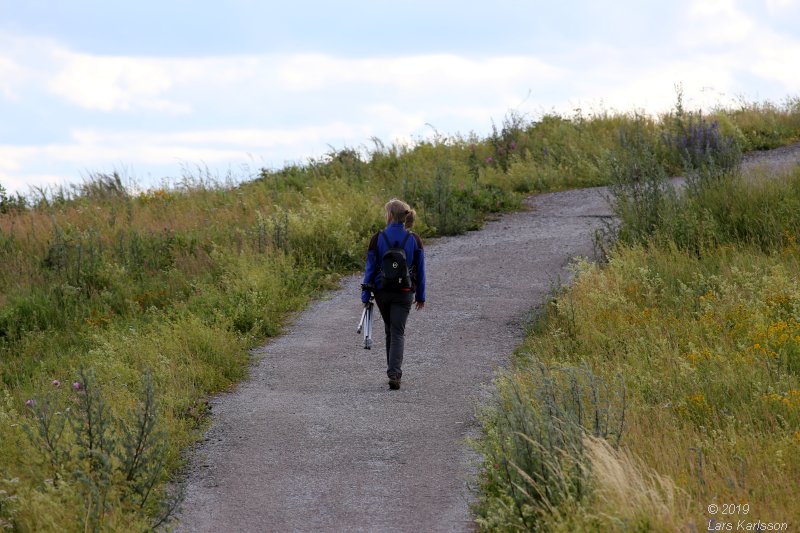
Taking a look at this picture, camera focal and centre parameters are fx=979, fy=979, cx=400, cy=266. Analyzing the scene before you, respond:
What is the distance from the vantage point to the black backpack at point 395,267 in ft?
30.4

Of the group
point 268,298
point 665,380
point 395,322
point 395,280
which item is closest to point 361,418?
Answer: point 395,322

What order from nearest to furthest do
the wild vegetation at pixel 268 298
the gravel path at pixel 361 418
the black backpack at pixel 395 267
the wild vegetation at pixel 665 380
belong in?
the wild vegetation at pixel 665 380 < the wild vegetation at pixel 268 298 < the gravel path at pixel 361 418 < the black backpack at pixel 395 267

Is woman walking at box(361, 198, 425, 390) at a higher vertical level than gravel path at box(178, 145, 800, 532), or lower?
Result: higher

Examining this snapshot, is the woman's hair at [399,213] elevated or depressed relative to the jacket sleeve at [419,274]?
elevated

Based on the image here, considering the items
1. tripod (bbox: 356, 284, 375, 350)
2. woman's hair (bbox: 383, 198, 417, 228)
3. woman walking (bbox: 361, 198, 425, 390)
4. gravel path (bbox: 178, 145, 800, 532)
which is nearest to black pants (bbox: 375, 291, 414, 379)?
woman walking (bbox: 361, 198, 425, 390)

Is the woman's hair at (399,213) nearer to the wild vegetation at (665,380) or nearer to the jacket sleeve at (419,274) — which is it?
the jacket sleeve at (419,274)

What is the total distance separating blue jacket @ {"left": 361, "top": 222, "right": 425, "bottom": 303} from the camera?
31.0 feet

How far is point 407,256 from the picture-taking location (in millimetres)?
9453

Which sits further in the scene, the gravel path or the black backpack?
the black backpack

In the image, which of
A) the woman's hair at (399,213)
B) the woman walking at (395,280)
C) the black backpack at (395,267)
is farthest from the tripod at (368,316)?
the woman's hair at (399,213)

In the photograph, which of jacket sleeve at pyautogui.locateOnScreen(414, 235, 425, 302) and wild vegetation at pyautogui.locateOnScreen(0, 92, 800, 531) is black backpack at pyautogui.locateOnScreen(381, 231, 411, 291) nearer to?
jacket sleeve at pyautogui.locateOnScreen(414, 235, 425, 302)

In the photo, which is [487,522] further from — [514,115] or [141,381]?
[514,115]

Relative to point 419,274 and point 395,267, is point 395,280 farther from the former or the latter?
point 419,274

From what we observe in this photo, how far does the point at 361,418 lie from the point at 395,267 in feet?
5.01
